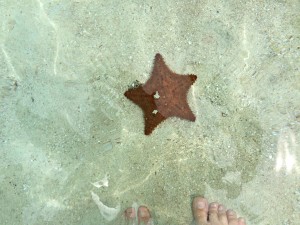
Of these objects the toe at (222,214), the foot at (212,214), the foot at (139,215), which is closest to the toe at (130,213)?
the foot at (139,215)

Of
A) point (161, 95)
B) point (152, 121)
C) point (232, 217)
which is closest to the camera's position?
point (161, 95)

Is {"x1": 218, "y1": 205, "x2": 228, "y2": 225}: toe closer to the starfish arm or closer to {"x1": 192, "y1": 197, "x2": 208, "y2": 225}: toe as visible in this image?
{"x1": 192, "y1": 197, "x2": 208, "y2": 225}: toe

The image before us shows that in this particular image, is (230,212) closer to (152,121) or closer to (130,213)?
(130,213)

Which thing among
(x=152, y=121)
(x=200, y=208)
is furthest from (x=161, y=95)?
(x=200, y=208)

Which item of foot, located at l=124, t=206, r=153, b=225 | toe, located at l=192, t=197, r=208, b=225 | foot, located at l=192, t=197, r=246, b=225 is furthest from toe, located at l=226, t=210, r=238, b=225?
foot, located at l=124, t=206, r=153, b=225

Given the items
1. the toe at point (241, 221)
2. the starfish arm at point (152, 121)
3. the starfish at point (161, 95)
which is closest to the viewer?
the starfish at point (161, 95)

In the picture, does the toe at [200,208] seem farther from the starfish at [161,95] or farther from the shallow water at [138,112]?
the starfish at [161,95]
